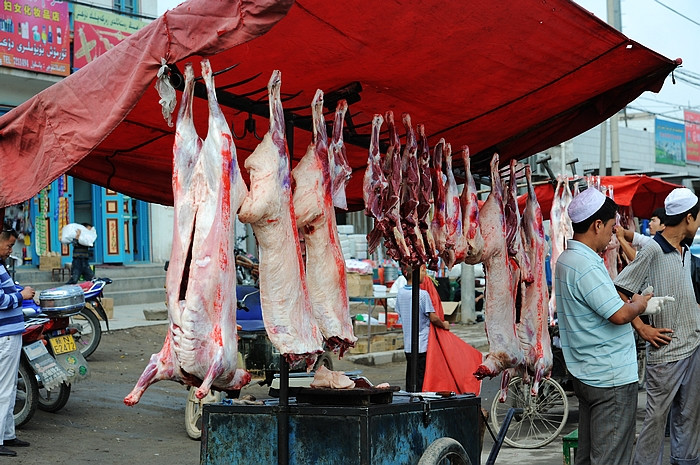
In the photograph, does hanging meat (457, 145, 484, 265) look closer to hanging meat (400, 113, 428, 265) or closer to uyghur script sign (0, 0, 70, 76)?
hanging meat (400, 113, 428, 265)

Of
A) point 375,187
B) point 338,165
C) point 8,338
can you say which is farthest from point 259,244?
point 8,338

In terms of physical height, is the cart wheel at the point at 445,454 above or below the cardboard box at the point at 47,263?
below

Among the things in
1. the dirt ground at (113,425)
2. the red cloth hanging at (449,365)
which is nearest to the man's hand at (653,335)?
the red cloth hanging at (449,365)

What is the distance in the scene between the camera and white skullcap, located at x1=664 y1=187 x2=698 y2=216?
5.74 metres

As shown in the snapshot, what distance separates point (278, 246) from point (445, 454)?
4.35 feet

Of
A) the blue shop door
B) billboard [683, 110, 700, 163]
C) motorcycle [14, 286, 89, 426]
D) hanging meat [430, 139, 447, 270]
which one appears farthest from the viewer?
billboard [683, 110, 700, 163]

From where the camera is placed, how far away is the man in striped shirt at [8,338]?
22.8 feet

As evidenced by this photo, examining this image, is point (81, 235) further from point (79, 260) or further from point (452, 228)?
point (452, 228)

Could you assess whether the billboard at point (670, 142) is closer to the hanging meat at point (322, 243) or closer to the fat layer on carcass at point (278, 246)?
the hanging meat at point (322, 243)

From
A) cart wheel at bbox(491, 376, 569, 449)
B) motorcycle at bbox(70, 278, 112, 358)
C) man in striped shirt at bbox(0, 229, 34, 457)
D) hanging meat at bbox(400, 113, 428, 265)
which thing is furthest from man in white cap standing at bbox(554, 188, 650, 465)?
motorcycle at bbox(70, 278, 112, 358)

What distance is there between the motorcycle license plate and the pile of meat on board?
482 centimetres

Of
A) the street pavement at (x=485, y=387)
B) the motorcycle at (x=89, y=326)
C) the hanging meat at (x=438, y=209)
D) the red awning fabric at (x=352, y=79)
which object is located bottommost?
the street pavement at (x=485, y=387)

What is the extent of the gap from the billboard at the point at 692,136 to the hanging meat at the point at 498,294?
109 ft

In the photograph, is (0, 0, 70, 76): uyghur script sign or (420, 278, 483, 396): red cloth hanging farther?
(0, 0, 70, 76): uyghur script sign
